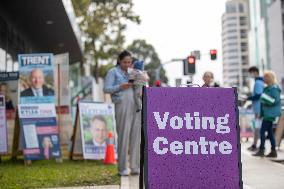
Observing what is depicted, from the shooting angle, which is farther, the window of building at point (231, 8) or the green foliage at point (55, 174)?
the window of building at point (231, 8)

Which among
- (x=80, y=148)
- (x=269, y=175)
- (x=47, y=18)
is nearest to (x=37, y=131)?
(x=80, y=148)

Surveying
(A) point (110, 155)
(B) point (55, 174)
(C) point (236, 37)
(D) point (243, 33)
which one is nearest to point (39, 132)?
(A) point (110, 155)

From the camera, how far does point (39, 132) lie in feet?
35.1

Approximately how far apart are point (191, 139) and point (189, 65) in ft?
43.8

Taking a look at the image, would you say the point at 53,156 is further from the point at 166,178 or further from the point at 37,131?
the point at 166,178

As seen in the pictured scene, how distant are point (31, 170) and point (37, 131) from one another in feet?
4.11

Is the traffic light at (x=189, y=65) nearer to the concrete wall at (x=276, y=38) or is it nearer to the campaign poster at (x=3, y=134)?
the campaign poster at (x=3, y=134)

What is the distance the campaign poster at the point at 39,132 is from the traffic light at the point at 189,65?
7432 millimetres

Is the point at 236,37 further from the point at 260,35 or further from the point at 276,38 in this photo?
the point at 276,38

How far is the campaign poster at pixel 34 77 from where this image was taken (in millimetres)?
10906

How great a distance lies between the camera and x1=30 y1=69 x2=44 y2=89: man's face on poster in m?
→ 10.9

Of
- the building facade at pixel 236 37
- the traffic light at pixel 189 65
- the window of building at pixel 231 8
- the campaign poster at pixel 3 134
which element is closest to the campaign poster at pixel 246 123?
the traffic light at pixel 189 65

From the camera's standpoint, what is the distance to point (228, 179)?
17.2 feet

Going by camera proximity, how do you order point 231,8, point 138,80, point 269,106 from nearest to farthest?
point 138,80
point 269,106
point 231,8
